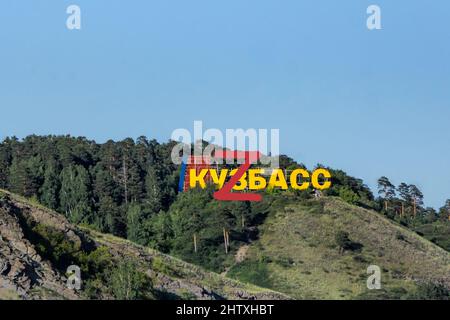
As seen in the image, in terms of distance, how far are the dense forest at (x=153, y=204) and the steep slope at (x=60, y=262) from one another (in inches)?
1962

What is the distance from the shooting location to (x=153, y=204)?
182 m

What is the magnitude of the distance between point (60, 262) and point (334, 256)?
67.8 metres

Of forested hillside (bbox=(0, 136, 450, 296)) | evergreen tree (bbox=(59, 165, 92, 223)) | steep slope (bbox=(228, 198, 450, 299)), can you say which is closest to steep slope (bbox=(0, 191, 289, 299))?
steep slope (bbox=(228, 198, 450, 299))

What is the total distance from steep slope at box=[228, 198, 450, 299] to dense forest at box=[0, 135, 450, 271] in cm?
464

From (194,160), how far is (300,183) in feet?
59.0

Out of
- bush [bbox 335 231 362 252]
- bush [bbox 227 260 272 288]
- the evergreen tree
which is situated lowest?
bush [bbox 227 260 272 288]

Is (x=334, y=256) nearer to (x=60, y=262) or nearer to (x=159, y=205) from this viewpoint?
(x=159, y=205)

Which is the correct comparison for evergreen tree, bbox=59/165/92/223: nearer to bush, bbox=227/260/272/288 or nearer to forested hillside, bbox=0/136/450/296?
forested hillside, bbox=0/136/450/296

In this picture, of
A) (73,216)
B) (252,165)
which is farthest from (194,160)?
(73,216)

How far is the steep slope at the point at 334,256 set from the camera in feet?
458

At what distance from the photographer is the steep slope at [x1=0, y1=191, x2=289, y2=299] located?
260 ft

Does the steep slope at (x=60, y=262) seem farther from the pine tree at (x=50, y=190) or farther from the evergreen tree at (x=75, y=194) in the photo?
the pine tree at (x=50, y=190)
